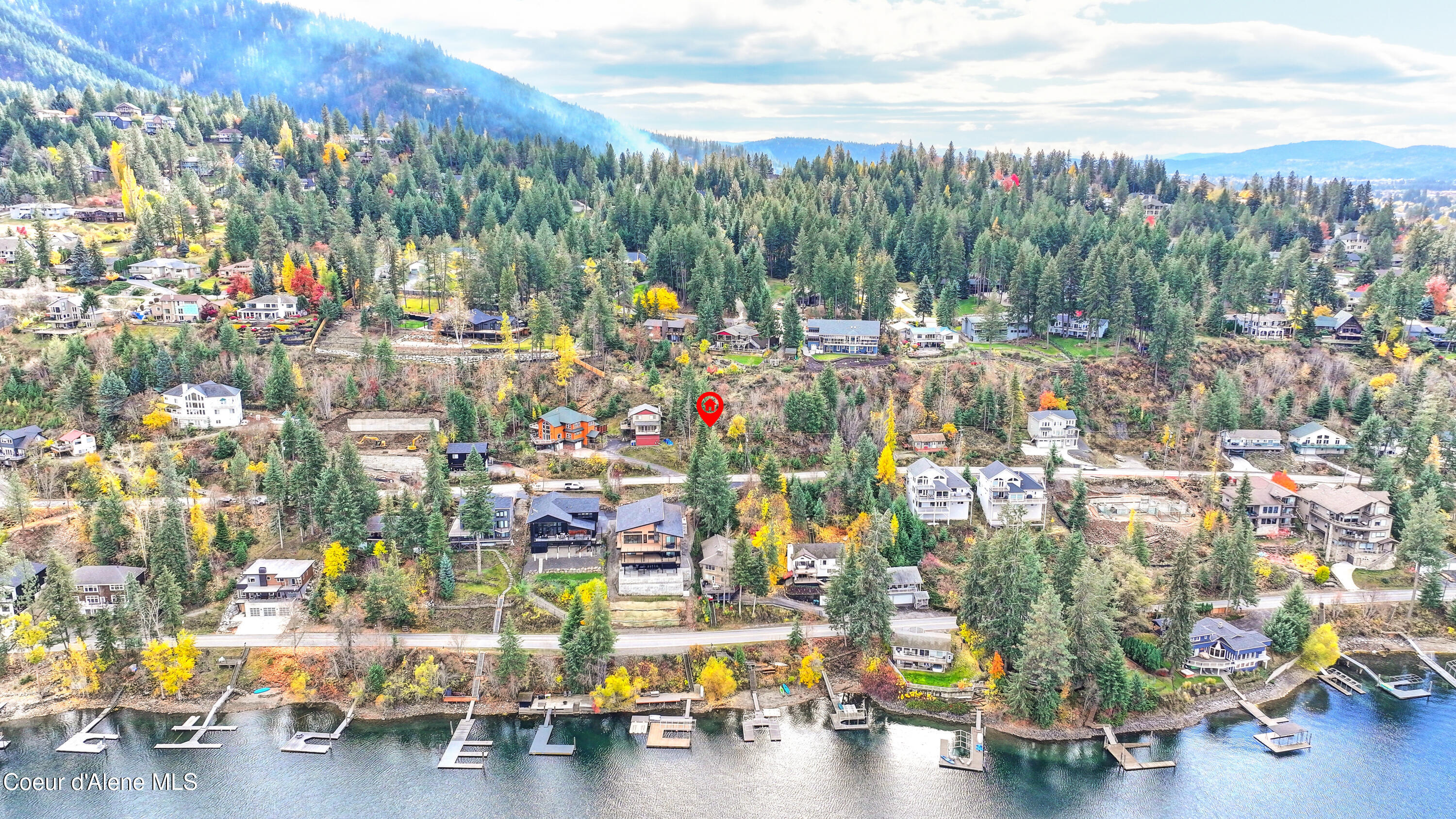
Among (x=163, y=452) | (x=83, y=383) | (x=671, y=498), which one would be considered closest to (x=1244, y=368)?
(x=671, y=498)

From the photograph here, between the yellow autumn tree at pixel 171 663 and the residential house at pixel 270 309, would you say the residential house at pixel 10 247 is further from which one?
the yellow autumn tree at pixel 171 663

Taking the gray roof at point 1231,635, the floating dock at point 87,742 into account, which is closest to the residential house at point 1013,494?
the gray roof at point 1231,635

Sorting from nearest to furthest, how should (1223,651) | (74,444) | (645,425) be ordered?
(1223,651), (74,444), (645,425)

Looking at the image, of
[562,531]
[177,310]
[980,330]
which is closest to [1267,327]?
[980,330]

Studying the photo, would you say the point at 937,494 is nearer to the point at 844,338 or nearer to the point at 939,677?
the point at 939,677

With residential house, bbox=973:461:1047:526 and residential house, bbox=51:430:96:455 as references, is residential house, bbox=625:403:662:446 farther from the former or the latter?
residential house, bbox=51:430:96:455

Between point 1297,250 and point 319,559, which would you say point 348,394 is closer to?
point 319,559
